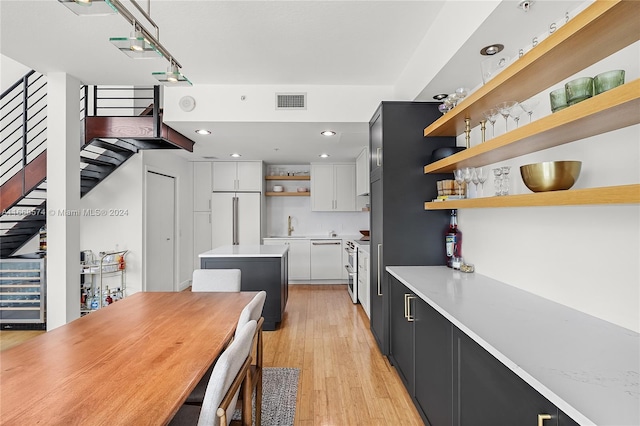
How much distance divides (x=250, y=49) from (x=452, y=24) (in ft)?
5.10

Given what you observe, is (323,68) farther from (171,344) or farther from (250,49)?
(171,344)

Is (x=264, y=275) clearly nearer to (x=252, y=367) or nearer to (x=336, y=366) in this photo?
(x=336, y=366)

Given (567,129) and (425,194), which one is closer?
(567,129)

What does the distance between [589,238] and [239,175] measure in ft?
17.5

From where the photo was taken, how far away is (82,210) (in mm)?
4285

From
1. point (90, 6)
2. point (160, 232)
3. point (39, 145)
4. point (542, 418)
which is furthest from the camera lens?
point (160, 232)

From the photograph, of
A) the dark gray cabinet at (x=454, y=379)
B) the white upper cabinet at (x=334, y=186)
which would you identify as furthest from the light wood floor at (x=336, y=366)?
the white upper cabinet at (x=334, y=186)

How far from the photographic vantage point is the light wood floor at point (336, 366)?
209 centimetres

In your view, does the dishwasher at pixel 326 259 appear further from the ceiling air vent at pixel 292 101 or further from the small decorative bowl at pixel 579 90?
the small decorative bowl at pixel 579 90

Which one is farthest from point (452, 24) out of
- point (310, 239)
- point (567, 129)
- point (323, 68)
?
point (310, 239)

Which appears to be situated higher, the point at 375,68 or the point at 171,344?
the point at 375,68

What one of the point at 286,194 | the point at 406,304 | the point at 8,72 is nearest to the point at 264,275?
the point at 406,304

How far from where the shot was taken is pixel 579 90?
1.22 metres

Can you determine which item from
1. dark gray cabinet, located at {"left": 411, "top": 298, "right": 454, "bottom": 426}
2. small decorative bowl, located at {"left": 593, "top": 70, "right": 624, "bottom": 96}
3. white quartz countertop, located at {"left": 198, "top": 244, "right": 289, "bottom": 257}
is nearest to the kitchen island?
white quartz countertop, located at {"left": 198, "top": 244, "right": 289, "bottom": 257}
